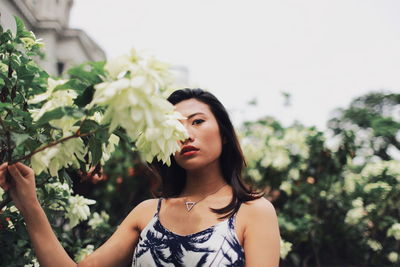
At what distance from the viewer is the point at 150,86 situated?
32.0 inches

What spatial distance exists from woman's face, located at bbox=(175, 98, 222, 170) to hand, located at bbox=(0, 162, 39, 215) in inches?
24.4

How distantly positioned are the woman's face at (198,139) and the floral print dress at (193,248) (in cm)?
28

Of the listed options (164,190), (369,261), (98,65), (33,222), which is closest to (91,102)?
(98,65)

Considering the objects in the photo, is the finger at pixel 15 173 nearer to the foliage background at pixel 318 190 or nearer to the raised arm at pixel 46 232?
the raised arm at pixel 46 232

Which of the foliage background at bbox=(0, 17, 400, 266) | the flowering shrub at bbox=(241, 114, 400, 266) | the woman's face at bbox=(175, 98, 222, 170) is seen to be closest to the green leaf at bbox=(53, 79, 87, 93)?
the woman's face at bbox=(175, 98, 222, 170)

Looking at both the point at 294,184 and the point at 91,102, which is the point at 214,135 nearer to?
the point at 91,102

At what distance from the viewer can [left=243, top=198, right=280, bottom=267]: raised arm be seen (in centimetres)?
140

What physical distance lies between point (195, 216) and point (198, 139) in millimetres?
342

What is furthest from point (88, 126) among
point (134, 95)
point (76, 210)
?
point (76, 210)

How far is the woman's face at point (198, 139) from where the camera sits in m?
1.59

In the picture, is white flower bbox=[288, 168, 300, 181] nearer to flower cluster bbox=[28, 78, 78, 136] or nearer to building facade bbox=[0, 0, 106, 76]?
flower cluster bbox=[28, 78, 78, 136]

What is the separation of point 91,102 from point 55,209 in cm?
144

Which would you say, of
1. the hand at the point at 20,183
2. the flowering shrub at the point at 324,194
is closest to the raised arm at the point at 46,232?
the hand at the point at 20,183

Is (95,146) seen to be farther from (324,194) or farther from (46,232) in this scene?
(324,194)
